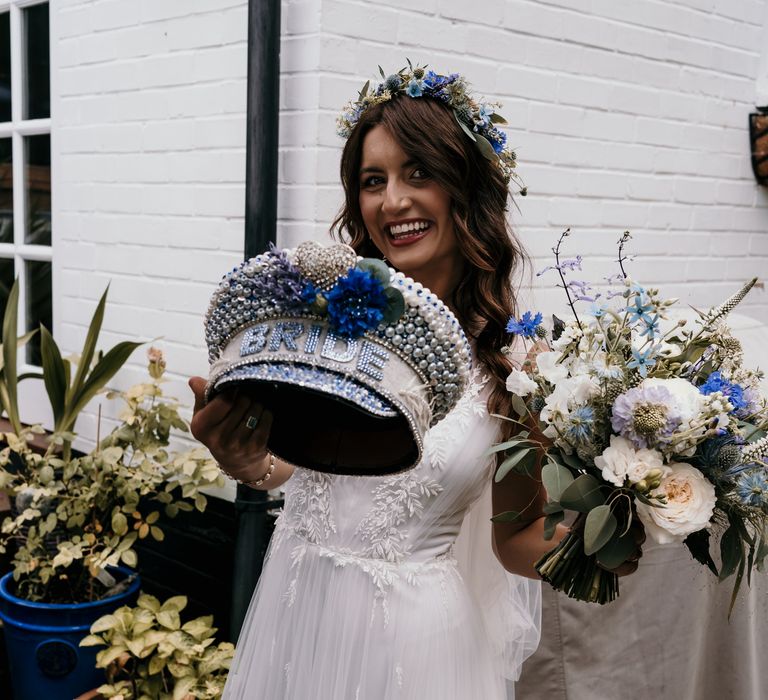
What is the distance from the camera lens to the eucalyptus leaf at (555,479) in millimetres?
1222

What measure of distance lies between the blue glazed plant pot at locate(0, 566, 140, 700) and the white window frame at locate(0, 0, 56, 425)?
1036 mm

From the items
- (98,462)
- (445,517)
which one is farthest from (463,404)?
(98,462)

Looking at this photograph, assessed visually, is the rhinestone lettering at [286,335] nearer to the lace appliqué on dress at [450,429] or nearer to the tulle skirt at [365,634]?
the lace appliqué on dress at [450,429]

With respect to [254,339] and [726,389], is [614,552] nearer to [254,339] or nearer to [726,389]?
[726,389]

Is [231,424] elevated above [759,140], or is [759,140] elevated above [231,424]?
[759,140]

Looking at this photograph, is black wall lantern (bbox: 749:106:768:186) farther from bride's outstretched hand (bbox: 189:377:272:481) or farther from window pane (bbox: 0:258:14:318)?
window pane (bbox: 0:258:14:318)

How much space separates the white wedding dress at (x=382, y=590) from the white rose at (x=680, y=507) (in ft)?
1.54

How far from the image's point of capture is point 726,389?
1208 millimetres

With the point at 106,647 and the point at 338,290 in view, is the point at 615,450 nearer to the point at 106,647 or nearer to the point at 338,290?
the point at 338,290

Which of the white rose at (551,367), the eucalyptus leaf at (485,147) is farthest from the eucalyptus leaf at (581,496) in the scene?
the eucalyptus leaf at (485,147)

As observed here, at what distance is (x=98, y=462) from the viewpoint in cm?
268

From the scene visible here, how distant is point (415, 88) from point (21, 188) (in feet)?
7.34

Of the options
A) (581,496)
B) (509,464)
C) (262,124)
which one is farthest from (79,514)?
(581,496)

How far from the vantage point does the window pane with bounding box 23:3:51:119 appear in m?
3.30
